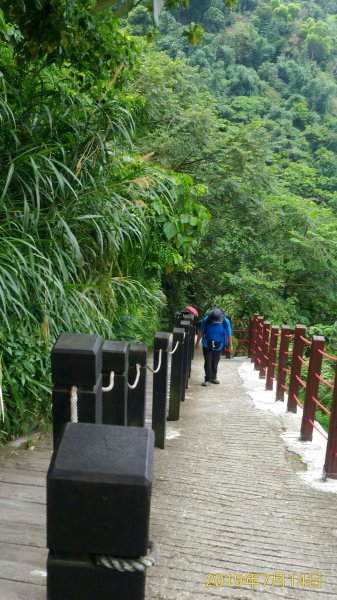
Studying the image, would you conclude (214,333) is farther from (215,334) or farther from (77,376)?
(77,376)

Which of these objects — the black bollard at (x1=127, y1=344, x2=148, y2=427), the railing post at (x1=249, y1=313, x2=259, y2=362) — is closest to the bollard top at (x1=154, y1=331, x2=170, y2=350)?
the black bollard at (x1=127, y1=344, x2=148, y2=427)

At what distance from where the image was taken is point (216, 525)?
10.3ft

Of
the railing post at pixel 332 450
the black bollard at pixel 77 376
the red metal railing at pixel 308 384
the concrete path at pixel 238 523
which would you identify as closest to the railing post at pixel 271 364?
the red metal railing at pixel 308 384

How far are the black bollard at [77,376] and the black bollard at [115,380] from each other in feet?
2.24

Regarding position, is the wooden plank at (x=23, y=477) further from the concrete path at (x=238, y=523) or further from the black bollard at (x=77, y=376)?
the black bollard at (x=77, y=376)

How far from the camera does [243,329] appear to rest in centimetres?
1659

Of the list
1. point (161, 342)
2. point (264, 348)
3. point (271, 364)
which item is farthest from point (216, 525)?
point (264, 348)

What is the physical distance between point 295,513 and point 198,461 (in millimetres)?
1085

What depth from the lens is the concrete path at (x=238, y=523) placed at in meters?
2.54

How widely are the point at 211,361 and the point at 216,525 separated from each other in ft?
17.3

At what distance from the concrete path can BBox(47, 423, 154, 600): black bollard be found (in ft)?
5.13

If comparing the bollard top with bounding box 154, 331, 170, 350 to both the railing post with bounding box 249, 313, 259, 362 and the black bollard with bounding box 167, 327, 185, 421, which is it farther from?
the railing post with bounding box 249, 313, 259, 362

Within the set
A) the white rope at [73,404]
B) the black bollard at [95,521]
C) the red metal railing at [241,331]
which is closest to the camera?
the black bollard at [95,521]

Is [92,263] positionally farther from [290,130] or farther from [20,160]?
[290,130]
